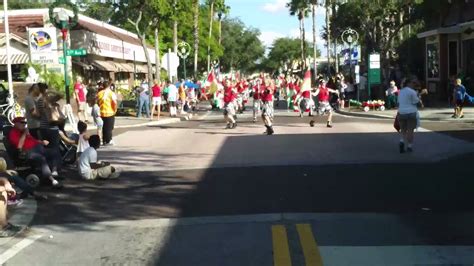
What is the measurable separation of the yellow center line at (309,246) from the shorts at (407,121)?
6934mm

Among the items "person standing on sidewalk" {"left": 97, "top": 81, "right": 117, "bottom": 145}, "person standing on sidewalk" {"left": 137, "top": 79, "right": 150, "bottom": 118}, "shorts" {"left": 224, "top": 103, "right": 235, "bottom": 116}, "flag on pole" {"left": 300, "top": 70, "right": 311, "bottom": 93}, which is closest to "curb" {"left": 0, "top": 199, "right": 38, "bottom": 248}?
"person standing on sidewalk" {"left": 97, "top": 81, "right": 117, "bottom": 145}

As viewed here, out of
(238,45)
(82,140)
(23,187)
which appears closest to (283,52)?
(238,45)

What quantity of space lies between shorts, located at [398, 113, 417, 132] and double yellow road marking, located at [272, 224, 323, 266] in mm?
6934

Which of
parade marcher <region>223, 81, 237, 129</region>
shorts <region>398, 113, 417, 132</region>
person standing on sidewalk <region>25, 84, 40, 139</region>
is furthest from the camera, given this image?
parade marcher <region>223, 81, 237, 129</region>

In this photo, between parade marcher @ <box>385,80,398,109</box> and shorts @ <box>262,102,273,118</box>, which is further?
parade marcher @ <box>385,80,398,109</box>

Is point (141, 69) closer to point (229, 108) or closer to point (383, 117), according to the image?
point (383, 117)

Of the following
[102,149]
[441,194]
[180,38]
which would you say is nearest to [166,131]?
[102,149]

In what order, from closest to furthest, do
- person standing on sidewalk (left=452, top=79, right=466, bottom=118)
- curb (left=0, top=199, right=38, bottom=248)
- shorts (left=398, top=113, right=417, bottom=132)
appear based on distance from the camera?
curb (left=0, top=199, right=38, bottom=248)
shorts (left=398, top=113, right=417, bottom=132)
person standing on sidewalk (left=452, top=79, right=466, bottom=118)

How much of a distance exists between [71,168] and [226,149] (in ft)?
12.9

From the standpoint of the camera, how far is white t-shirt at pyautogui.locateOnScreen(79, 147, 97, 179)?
35.7ft

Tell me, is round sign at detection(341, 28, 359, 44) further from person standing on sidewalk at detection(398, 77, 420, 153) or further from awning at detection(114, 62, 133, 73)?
awning at detection(114, 62, 133, 73)

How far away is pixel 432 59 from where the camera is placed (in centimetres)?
3238

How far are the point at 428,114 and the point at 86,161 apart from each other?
1626 cm

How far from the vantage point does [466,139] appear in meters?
15.4
